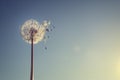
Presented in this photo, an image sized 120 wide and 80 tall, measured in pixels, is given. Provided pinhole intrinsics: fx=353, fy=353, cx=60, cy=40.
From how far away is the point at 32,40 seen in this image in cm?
11925

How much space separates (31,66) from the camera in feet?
414

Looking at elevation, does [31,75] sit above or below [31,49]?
below

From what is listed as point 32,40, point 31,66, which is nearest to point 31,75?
point 31,66

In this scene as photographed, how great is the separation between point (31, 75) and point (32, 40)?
14.1m

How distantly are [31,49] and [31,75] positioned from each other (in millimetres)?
9278

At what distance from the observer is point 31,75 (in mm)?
125688

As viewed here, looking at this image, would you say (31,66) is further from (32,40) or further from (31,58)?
(32,40)

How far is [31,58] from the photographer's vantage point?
126375 millimetres

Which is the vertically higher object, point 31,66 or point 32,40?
point 32,40

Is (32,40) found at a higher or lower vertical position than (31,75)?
higher

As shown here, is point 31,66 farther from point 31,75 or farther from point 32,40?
point 32,40

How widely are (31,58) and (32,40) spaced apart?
31.7 ft

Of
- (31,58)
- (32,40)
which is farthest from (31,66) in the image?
(32,40)

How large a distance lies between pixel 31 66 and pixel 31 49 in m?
6.16
